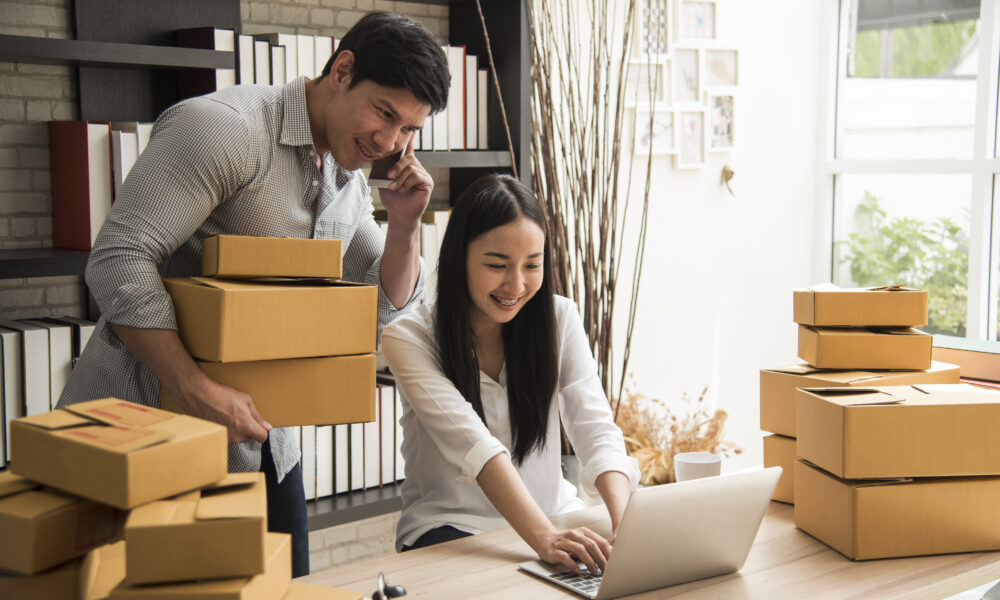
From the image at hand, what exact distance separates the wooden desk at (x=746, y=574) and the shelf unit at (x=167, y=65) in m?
1.14

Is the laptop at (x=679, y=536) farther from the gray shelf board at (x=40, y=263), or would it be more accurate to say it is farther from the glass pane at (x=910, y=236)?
the glass pane at (x=910, y=236)

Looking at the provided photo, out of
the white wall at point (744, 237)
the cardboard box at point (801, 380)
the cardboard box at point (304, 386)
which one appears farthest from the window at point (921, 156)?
the cardboard box at point (304, 386)

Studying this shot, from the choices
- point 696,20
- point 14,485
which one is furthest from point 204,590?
point 696,20

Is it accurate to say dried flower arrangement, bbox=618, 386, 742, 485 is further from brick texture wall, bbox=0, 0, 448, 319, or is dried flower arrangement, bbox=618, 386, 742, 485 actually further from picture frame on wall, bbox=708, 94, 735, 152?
brick texture wall, bbox=0, 0, 448, 319

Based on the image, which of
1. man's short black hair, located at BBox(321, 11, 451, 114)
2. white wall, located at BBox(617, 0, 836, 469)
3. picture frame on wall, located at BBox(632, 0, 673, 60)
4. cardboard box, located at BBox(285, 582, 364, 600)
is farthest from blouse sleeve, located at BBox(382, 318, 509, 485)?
picture frame on wall, located at BBox(632, 0, 673, 60)

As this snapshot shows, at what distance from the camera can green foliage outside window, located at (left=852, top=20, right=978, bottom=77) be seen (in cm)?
399

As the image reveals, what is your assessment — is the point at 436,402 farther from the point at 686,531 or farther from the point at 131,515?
the point at 131,515

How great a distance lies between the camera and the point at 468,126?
2934 mm

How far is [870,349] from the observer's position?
72.5 inches

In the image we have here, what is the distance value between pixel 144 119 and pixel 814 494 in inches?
73.8

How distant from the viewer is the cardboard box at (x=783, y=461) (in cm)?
180

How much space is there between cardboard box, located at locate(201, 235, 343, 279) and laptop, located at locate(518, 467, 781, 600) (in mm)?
558

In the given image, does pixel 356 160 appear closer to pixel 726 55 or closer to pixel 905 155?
pixel 726 55

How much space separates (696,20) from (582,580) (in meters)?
3.02
